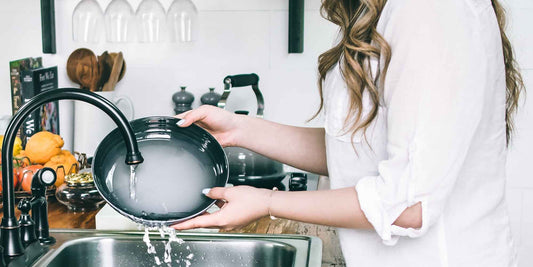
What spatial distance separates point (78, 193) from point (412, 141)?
1.04 meters

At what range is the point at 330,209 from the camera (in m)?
1.01

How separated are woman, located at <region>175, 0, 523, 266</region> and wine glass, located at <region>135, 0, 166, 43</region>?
3.74 ft

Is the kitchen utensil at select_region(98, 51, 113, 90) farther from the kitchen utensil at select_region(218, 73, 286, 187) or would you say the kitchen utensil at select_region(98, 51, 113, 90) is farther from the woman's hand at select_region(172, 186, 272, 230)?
the woman's hand at select_region(172, 186, 272, 230)

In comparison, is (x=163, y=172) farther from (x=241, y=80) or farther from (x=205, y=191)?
(x=241, y=80)

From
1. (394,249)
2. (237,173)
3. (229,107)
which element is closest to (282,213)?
(394,249)

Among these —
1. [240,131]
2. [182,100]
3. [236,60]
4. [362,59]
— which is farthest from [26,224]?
[236,60]

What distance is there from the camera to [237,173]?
188 centimetres

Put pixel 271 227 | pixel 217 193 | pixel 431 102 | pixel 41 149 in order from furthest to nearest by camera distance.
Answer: pixel 41 149 < pixel 271 227 < pixel 217 193 < pixel 431 102

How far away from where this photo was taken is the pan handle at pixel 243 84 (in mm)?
1907

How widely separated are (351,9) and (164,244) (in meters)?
0.63

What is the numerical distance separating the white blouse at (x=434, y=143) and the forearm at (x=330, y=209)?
1 cm

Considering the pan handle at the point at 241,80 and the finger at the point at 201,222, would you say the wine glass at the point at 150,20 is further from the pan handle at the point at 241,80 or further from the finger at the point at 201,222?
the finger at the point at 201,222

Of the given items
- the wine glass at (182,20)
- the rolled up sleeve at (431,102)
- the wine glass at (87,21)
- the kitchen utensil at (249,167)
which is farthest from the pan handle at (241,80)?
the rolled up sleeve at (431,102)

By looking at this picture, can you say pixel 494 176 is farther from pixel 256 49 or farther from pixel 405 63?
pixel 256 49
